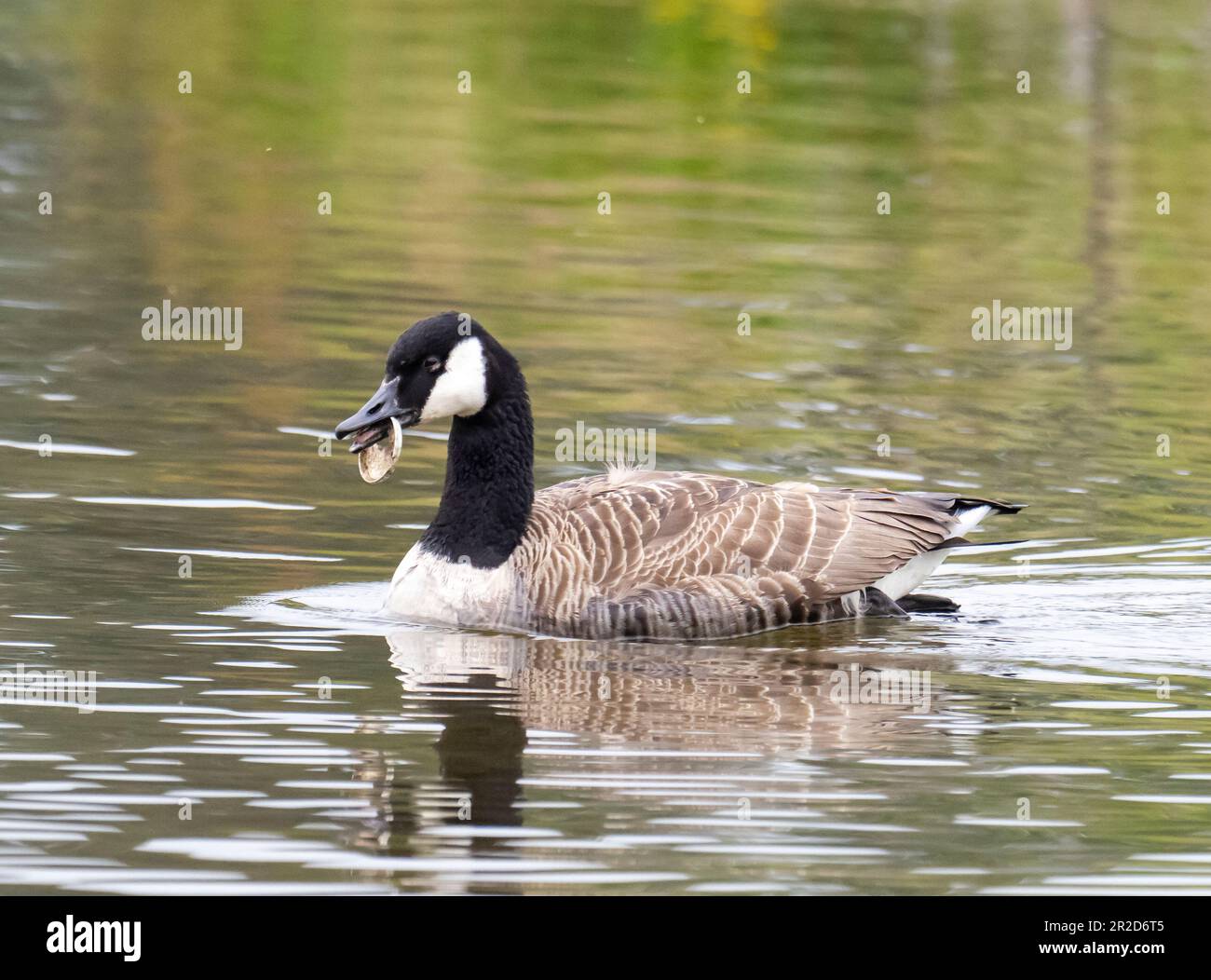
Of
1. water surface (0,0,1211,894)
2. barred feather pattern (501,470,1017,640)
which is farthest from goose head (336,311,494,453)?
water surface (0,0,1211,894)

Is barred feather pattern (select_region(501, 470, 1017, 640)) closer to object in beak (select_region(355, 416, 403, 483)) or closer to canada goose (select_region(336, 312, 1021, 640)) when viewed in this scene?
canada goose (select_region(336, 312, 1021, 640))

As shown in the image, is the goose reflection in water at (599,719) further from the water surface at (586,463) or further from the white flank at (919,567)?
the white flank at (919,567)

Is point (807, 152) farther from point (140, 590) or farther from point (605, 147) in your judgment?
point (140, 590)

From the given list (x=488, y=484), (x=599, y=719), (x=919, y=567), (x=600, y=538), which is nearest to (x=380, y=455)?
(x=488, y=484)

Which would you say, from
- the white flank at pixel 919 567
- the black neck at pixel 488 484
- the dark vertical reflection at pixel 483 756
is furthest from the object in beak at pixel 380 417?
the white flank at pixel 919 567

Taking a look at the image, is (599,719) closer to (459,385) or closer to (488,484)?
(488,484)

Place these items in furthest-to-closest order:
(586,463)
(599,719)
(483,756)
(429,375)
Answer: (586,463), (429,375), (599,719), (483,756)

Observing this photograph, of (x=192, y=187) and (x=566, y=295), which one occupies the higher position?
(x=192, y=187)

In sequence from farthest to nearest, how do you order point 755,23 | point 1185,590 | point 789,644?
point 755,23 → point 1185,590 → point 789,644

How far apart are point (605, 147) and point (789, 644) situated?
19081 mm

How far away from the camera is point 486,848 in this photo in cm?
853

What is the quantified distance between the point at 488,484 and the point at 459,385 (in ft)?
2.05

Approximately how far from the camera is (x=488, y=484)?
1249 cm

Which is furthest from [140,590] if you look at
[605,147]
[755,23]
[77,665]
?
[755,23]
